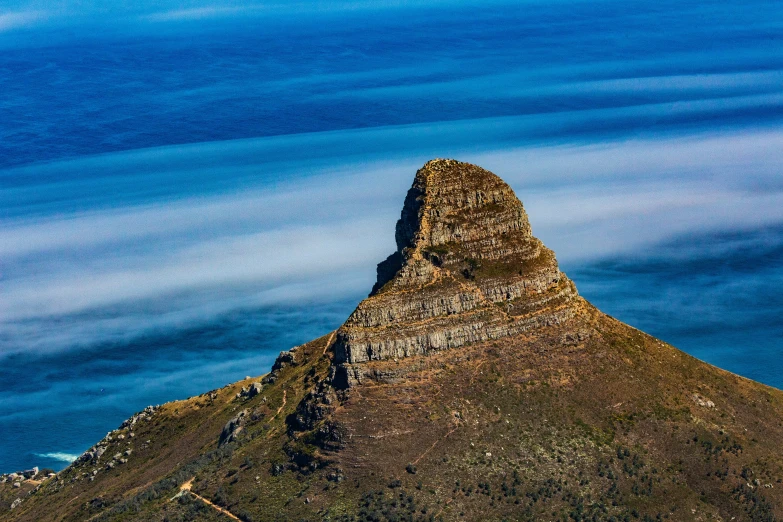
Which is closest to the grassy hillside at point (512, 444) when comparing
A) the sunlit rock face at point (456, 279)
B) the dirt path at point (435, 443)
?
the dirt path at point (435, 443)

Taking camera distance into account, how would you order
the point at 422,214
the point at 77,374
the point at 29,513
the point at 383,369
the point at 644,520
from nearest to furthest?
the point at 644,520 < the point at 383,369 < the point at 422,214 < the point at 29,513 < the point at 77,374

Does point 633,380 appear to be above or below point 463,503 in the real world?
above

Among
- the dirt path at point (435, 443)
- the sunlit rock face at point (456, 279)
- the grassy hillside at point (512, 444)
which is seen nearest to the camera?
the grassy hillside at point (512, 444)

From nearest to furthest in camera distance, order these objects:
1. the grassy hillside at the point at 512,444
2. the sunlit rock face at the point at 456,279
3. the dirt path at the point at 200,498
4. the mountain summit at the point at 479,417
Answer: the grassy hillside at the point at 512,444 < the mountain summit at the point at 479,417 < the dirt path at the point at 200,498 < the sunlit rock face at the point at 456,279

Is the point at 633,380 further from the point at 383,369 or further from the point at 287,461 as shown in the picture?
the point at 287,461

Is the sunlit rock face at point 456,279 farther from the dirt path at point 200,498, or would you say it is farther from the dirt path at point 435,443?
the dirt path at point 200,498

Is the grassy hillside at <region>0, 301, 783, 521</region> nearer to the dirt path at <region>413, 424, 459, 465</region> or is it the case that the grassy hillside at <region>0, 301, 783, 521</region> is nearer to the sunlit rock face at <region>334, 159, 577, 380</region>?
the dirt path at <region>413, 424, 459, 465</region>

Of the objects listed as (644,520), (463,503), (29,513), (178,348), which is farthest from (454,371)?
(178,348)
